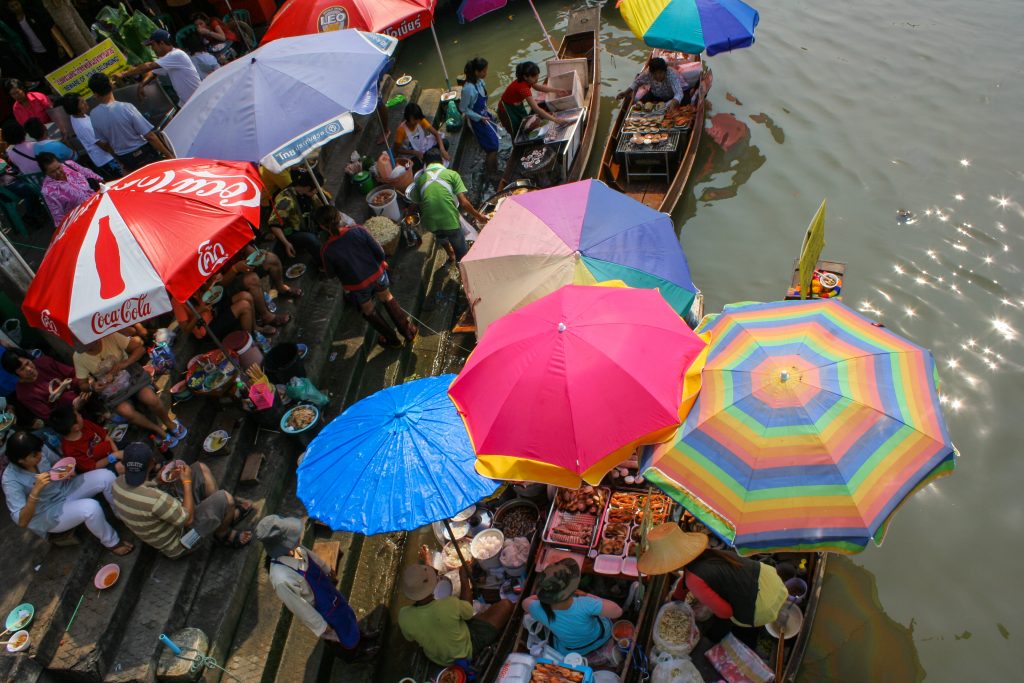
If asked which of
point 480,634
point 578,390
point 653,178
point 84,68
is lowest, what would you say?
point 480,634

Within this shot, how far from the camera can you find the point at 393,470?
5648 millimetres

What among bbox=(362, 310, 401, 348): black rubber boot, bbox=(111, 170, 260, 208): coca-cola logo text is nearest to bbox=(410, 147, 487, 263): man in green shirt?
bbox=(362, 310, 401, 348): black rubber boot

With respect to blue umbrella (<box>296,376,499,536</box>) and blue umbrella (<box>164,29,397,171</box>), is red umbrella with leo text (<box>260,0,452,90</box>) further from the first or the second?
blue umbrella (<box>296,376,499,536</box>)

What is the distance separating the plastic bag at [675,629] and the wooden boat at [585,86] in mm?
7403

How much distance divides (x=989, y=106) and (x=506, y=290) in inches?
403

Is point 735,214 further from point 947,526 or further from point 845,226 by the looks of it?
point 947,526

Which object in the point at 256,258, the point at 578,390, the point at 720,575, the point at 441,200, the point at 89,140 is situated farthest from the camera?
the point at 89,140

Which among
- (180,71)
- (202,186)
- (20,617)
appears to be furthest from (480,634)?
(180,71)

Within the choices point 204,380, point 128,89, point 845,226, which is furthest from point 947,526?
point 128,89

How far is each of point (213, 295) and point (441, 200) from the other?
3.29m

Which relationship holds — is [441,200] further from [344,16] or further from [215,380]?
[344,16]

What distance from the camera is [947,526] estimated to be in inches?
287

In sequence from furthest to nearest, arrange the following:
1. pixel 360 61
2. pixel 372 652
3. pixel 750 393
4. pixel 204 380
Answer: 1. pixel 360 61
2. pixel 204 380
3. pixel 372 652
4. pixel 750 393

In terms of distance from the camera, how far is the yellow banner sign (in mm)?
10656
